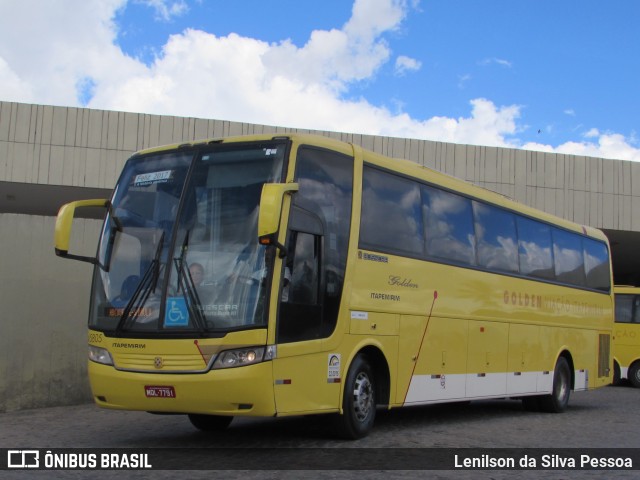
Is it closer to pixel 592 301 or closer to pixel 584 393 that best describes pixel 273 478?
pixel 592 301

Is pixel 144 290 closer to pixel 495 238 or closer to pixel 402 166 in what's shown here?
pixel 402 166

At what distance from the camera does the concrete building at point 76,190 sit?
1345cm

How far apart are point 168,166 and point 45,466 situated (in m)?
3.43

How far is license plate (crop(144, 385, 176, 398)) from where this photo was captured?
334 inches

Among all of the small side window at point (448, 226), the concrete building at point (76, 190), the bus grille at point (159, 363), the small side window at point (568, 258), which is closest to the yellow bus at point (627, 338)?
the concrete building at point (76, 190)

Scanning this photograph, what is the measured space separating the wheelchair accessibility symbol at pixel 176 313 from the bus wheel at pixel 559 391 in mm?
9183

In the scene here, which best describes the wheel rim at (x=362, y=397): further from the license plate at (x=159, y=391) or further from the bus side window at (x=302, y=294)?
the license plate at (x=159, y=391)

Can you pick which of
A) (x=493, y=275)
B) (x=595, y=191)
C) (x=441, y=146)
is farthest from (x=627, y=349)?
(x=493, y=275)

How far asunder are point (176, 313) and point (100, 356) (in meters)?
1.16

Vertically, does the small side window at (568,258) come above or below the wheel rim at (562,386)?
above

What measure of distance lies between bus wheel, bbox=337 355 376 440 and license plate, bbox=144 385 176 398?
6.93 ft

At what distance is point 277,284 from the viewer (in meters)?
8.61

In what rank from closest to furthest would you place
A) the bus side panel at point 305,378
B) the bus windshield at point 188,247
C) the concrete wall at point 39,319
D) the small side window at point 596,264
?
the bus windshield at point 188,247 → the bus side panel at point 305,378 → the concrete wall at point 39,319 → the small side window at point 596,264

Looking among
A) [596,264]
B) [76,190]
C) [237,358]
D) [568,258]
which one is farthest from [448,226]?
[76,190]
